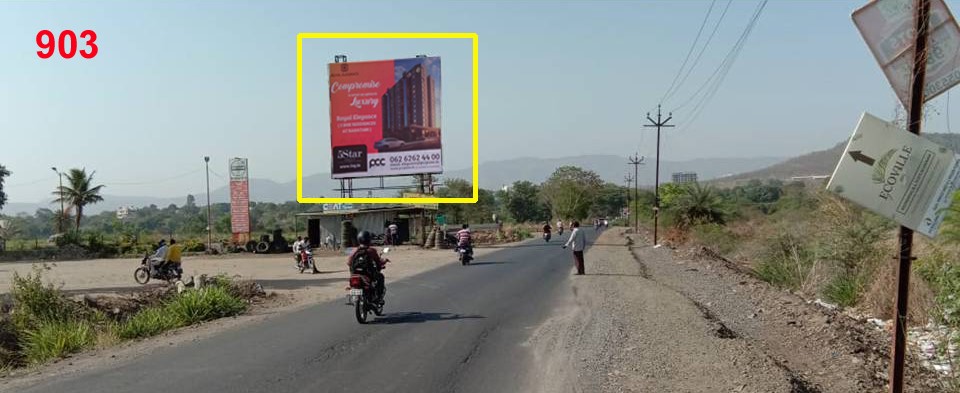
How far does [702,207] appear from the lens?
5022 centimetres

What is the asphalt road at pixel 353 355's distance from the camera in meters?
8.05

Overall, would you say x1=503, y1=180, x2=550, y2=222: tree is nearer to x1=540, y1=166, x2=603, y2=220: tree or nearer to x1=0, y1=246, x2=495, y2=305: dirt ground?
x1=540, y1=166, x2=603, y2=220: tree

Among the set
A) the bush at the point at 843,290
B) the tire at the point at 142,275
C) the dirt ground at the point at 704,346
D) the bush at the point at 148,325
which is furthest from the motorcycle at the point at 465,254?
the bush at the point at 148,325

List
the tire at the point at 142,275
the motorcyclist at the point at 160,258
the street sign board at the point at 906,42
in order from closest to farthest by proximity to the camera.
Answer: the street sign board at the point at 906,42 → the motorcyclist at the point at 160,258 → the tire at the point at 142,275

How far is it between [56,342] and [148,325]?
161 centimetres

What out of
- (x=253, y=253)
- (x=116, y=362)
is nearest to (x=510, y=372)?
(x=116, y=362)

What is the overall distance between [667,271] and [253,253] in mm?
28015

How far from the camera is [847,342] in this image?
34.7 feet

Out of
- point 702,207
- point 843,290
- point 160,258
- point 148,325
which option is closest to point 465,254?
point 160,258

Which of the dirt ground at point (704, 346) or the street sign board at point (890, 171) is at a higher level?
the street sign board at point (890, 171)

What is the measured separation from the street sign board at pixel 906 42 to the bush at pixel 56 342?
10.9 meters

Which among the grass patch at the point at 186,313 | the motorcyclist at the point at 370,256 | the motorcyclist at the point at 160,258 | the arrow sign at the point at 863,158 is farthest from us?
the motorcyclist at the point at 160,258

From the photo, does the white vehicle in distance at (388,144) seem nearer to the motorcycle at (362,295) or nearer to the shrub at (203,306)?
the shrub at (203,306)

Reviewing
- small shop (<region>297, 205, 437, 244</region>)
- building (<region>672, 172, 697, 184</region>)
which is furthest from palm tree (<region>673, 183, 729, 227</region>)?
small shop (<region>297, 205, 437, 244</region>)
